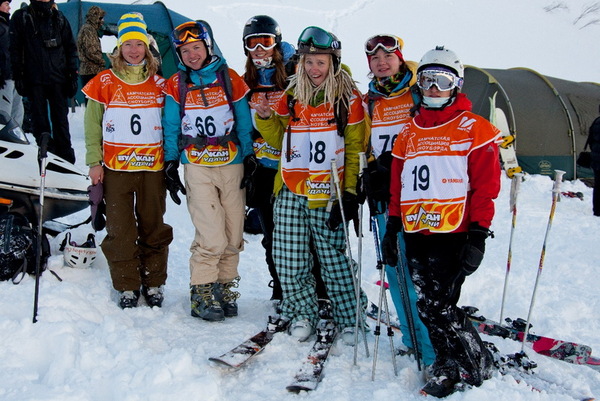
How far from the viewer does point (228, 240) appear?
4672 millimetres

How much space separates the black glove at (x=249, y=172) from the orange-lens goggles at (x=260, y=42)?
0.89 metres

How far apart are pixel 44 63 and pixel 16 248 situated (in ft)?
Answer: 10.5

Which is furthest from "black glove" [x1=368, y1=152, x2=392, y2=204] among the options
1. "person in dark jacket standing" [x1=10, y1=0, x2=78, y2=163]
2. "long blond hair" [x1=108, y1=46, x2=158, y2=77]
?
"person in dark jacket standing" [x1=10, y1=0, x2=78, y2=163]

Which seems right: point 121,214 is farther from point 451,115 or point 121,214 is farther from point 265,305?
point 451,115

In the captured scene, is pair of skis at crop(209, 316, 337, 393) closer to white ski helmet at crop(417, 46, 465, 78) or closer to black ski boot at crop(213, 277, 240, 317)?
black ski boot at crop(213, 277, 240, 317)

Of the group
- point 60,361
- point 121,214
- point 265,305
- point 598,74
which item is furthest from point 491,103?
point 598,74

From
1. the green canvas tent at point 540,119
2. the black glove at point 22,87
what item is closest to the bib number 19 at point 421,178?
the black glove at point 22,87

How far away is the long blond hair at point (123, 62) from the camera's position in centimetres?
438

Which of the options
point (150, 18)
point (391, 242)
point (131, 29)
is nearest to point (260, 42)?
point (131, 29)

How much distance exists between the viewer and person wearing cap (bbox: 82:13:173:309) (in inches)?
172

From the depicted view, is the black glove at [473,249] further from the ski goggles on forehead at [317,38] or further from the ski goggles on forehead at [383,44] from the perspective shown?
the ski goggles on forehead at [317,38]

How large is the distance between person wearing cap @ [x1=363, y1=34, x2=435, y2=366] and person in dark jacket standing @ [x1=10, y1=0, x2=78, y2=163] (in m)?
4.74

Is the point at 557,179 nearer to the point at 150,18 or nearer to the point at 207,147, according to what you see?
the point at 207,147

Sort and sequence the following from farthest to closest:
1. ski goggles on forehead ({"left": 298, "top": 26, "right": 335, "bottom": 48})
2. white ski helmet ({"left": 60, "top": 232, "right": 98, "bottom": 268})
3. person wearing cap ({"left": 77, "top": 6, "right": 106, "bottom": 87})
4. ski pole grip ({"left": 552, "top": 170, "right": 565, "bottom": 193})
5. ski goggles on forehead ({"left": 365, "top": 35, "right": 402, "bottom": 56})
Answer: person wearing cap ({"left": 77, "top": 6, "right": 106, "bottom": 87})
white ski helmet ({"left": 60, "top": 232, "right": 98, "bottom": 268})
ski goggles on forehead ({"left": 298, "top": 26, "right": 335, "bottom": 48})
ski goggles on forehead ({"left": 365, "top": 35, "right": 402, "bottom": 56})
ski pole grip ({"left": 552, "top": 170, "right": 565, "bottom": 193})
